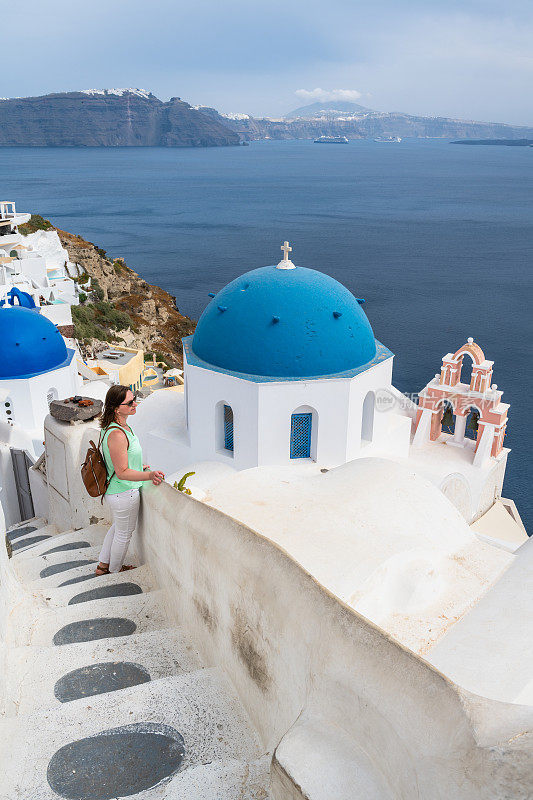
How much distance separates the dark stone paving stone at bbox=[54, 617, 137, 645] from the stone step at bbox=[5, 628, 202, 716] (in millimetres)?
174

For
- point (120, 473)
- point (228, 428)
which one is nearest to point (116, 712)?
point (120, 473)

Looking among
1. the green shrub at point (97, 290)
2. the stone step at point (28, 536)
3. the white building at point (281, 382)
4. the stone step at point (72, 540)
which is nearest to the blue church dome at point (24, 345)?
the white building at point (281, 382)

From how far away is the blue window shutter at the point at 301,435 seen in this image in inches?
420

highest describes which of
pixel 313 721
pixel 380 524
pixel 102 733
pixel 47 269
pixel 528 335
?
pixel 313 721

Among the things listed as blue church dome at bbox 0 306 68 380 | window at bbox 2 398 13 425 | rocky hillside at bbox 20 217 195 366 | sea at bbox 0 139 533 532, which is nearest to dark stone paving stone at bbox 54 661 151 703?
window at bbox 2 398 13 425

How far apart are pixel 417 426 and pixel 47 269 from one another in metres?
31.3

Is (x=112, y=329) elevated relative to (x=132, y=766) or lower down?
lower down

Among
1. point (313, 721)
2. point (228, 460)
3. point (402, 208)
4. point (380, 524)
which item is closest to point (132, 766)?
point (313, 721)

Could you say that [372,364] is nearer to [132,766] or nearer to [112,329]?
[132,766]

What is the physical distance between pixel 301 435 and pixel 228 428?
51.7 inches

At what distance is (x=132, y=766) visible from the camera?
3.28 metres

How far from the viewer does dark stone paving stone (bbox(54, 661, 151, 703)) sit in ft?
12.7

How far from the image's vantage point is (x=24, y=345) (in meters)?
15.6

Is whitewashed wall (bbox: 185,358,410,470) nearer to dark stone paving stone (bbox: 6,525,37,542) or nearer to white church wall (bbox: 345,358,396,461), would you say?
white church wall (bbox: 345,358,396,461)
